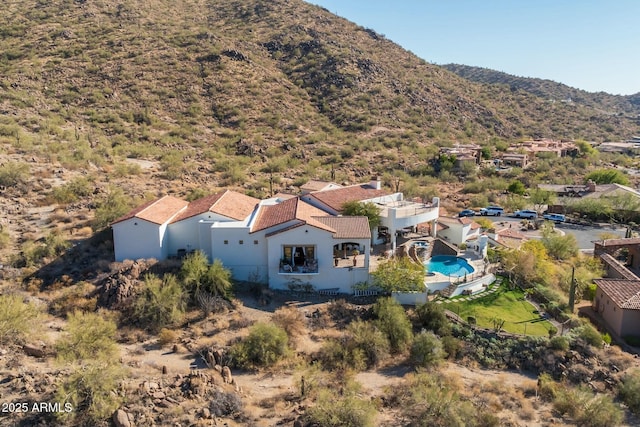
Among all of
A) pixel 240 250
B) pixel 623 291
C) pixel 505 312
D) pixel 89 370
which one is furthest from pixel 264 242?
pixel 623 291

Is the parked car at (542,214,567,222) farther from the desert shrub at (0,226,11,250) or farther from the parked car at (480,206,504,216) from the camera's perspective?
the desert shrub at (0,226,11,250)

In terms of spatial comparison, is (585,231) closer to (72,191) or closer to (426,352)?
(426,352)

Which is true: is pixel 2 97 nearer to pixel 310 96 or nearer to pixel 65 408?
pixel 310 96

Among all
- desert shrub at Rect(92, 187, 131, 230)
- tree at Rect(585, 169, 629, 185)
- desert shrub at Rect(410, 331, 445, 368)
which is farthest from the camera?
tree at Rect(585, 169, 629, 185)

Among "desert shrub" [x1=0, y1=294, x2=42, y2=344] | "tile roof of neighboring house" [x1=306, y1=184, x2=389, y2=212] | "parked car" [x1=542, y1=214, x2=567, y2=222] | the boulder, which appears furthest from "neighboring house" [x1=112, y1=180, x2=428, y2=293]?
"parked car" [x1=542, y1=214, x2=567, y2=222]

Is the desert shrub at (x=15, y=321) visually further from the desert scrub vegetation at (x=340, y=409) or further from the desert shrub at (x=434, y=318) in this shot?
the desert shrub at (x=434, y=318)

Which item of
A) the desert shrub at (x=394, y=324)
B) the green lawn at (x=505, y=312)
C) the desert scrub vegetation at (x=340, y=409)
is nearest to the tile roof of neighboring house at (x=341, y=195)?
the desert shrub at (x=394, y=324)
